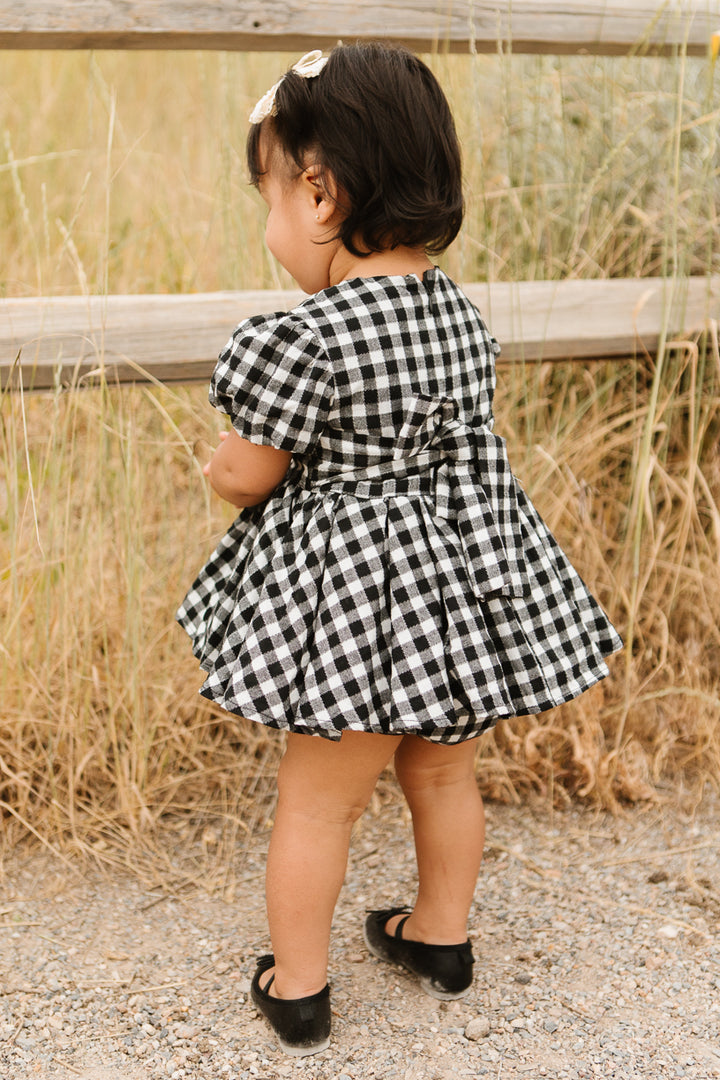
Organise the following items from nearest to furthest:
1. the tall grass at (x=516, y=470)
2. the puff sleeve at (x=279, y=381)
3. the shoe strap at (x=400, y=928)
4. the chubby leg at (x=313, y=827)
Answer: the puff sleeve at (x=279, y=381) < the chubby leg at (x=313, y=827) < the shoe strap at (x=400, y=928) < the tall grass at (x=516, y=470)

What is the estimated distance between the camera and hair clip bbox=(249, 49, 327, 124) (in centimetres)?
123

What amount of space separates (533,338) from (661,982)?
1.04 metres

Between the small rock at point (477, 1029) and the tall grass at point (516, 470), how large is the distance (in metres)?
0.57

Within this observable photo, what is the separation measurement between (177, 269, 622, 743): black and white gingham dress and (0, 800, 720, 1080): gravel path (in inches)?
17.0

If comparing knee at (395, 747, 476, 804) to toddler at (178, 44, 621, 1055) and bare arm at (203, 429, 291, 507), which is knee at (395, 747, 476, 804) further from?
bare arm at (203, 429, 291, 507)

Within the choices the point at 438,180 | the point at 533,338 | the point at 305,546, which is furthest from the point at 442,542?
the point at 533,338

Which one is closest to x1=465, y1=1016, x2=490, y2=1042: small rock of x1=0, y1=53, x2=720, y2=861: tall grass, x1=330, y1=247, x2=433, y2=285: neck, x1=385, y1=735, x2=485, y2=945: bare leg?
x1=385, y1=735, x2=485, y2=945: bare leg

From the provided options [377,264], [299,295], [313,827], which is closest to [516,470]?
[299,295]

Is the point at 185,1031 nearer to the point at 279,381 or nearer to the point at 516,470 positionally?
the point at 279,381

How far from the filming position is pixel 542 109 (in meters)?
2.46

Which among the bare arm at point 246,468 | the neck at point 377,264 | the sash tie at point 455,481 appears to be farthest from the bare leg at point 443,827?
the neck at point 377,264

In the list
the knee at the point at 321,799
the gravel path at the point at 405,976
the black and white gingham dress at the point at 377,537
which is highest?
the black and white gingham dress at the point at 377,537

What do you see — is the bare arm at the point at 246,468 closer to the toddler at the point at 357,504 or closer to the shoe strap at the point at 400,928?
the toddler at the point at 357,504

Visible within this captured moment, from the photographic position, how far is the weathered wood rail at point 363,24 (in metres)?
1.60
